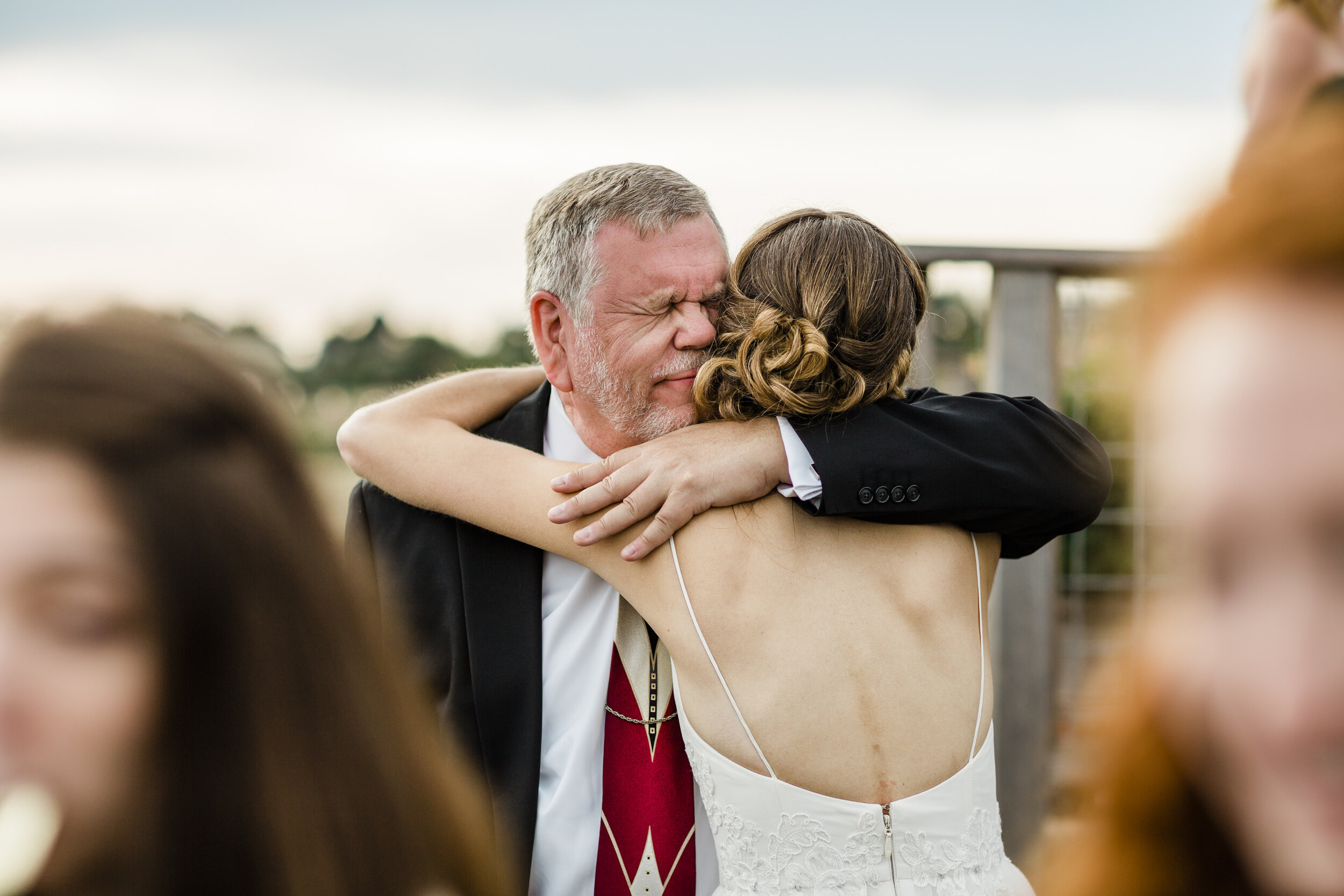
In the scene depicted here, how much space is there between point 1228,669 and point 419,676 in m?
2.08

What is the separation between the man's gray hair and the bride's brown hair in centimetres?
27

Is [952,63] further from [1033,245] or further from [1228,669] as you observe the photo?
[1228,669]

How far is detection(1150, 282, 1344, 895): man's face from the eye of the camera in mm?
341

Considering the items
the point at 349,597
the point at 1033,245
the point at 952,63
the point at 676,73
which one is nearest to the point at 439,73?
the point at 676,73

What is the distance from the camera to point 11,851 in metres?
0.57

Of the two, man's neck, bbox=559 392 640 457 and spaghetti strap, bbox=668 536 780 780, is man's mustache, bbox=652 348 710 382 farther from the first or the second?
spaghetti strap, bbox=668 536 780 780

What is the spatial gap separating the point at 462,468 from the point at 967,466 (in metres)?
1.11

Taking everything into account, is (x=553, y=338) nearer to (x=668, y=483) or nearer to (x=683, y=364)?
(x=683, y=364)

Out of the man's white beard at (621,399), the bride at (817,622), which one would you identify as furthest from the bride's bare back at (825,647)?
the man's white beard at (621,399)

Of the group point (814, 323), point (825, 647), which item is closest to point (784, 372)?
point (814, 323)

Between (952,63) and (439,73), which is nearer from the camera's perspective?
(952,63)

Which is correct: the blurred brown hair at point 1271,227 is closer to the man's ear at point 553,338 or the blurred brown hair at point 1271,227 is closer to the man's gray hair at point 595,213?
the man's gray hair at point 595,213

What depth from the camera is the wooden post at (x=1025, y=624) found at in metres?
3.05

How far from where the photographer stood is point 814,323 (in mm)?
2025
